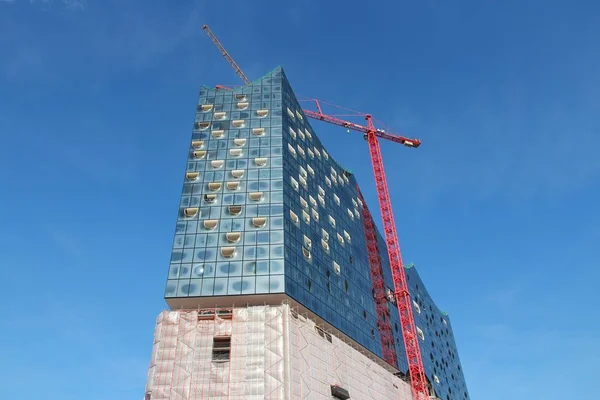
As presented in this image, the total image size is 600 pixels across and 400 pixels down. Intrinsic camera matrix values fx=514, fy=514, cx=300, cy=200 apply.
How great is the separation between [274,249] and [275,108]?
81.1 ft

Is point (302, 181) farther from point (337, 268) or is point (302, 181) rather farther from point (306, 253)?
point (337, 268)

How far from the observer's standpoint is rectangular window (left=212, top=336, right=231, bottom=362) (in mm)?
50781

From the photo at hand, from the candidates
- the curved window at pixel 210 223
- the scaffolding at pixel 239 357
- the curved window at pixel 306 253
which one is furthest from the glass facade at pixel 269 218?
the scaffolding at pixel 239 357

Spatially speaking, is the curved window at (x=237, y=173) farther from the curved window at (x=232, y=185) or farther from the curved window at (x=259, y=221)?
the curved window at (x=259, y=221)

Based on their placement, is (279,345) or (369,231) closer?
(279,345)

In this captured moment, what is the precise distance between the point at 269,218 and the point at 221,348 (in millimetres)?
16266

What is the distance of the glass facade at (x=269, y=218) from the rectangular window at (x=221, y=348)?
15.7ft

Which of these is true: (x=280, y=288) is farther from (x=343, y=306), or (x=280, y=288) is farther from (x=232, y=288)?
(x=343, y=306)

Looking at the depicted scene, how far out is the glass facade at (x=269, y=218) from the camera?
56.2 metres

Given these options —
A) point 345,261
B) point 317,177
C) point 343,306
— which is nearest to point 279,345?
point 343,306

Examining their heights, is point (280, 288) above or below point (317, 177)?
below

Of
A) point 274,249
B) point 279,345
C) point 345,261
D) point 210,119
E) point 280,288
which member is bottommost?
point 279,345

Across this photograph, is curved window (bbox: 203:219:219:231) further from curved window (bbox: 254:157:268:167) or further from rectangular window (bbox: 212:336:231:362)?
rectangular window (bbox: 212:336:231:362)

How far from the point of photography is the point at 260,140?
69500 mm
